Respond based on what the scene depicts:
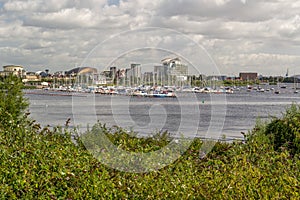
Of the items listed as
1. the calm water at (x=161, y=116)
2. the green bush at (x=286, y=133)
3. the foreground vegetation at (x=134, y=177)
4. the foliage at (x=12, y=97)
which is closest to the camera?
the foreground vegetation at (x=134, y=177)

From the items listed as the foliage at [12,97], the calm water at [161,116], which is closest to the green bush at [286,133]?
the calm water at [161,116]

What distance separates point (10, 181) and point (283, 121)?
7161mm

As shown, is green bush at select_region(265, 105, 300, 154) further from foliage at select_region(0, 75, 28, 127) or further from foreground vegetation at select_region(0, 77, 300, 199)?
foliage at select_region(0, 75, 28, 127)

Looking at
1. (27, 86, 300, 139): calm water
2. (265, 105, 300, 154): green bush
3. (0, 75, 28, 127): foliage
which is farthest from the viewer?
(27, 86, 300, 139): calm water

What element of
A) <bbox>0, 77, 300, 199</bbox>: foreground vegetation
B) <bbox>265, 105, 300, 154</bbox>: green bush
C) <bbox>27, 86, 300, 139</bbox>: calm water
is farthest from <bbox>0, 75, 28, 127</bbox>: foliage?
<bbox>265, 105, 300, 154</bbox>: green bush

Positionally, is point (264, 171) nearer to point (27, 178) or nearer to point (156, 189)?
point (156, 189)

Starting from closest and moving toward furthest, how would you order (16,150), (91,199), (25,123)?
(91,199)
(16,150)
(25,123)

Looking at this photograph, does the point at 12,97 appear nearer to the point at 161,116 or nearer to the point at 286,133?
the point at 286,133

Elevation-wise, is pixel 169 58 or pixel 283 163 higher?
pixel 169 58

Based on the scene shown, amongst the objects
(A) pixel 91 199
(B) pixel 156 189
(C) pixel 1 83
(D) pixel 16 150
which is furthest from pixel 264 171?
(C) pixel 1 83

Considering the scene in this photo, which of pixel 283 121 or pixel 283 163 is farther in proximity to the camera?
pixel 283 121

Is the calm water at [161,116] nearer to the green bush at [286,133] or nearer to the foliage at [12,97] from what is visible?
the foliage at [12,97]

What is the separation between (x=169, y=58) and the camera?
10445mm

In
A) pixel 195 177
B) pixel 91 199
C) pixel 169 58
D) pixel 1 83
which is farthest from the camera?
pixel 1 83
